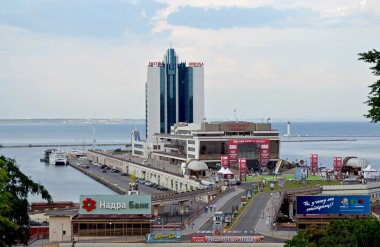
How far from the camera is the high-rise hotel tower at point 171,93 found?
14188 cm

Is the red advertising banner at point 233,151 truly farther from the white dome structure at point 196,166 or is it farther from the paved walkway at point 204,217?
the paved walkway at point 204,217

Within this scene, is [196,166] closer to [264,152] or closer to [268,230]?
[264,152]

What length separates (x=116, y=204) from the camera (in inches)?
1735

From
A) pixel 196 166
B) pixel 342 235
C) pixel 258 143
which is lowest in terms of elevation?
pixel 196 166

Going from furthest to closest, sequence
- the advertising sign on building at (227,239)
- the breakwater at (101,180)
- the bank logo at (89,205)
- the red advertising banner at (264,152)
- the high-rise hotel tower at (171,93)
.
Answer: the high-rise hotel tower at (171,93) < the red advertising banner at (264,152) < the breakwater at (101,180) < the bank logo at (89,205) < the advertising sign on building at (227,239)

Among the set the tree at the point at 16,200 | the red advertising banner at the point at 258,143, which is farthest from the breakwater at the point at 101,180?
the tree at the point at 16,200

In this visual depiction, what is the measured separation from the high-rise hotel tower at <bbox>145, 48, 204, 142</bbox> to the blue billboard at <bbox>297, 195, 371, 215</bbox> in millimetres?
98121

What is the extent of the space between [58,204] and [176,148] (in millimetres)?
44326

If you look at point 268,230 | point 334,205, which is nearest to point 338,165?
point 334,205

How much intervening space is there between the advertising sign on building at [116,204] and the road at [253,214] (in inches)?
244

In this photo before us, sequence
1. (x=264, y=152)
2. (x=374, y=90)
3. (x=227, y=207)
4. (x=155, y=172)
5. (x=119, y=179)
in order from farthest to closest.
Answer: (x=119, y=179) < (x=155, y=172) < (x=264, y=152) < (x=227, y=207) < (x=374, y=90)


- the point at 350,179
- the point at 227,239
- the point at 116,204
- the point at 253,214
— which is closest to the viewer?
the point at 227,239

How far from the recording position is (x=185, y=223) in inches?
1849

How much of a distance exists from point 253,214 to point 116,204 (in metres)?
11.8
